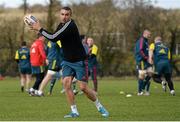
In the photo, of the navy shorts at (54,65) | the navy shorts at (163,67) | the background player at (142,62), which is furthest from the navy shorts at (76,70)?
the navy shorts at (163,67)

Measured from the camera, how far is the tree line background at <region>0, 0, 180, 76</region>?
43.8 m

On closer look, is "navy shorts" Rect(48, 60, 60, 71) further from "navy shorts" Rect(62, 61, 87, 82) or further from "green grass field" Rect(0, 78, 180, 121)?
"navy shorts" Rect(62, 61, 87, 82)

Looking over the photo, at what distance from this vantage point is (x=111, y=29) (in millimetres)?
48062

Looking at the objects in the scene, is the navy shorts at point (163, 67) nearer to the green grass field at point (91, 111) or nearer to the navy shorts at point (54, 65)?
the navy shorts at point (54, 65)

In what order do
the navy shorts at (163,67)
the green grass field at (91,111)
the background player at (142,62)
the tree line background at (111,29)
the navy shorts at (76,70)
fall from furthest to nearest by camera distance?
the tree line background at (111,29), the navy shorts at (163,67), the background player at (142,62), the navy shorts at (76,70), the green grass field at (91,111)

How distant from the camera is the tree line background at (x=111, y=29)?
43750 mm

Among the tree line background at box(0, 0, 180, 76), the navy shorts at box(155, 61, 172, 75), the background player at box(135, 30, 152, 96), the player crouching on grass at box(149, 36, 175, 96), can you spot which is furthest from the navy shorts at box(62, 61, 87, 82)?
the tree line background at box(0, 0, 180, 76)

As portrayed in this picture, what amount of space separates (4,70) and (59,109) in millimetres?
28729

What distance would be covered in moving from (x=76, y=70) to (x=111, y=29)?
1394 inches

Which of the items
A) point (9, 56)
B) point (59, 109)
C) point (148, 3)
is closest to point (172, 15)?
point (148, 3)

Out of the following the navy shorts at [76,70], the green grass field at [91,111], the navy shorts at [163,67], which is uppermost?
the navy shorts at [76,70]

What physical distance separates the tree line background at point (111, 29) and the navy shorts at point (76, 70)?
96.9ft

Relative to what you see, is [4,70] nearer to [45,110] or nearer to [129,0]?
[129,0]

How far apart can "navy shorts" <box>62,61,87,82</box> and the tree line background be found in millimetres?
29526
